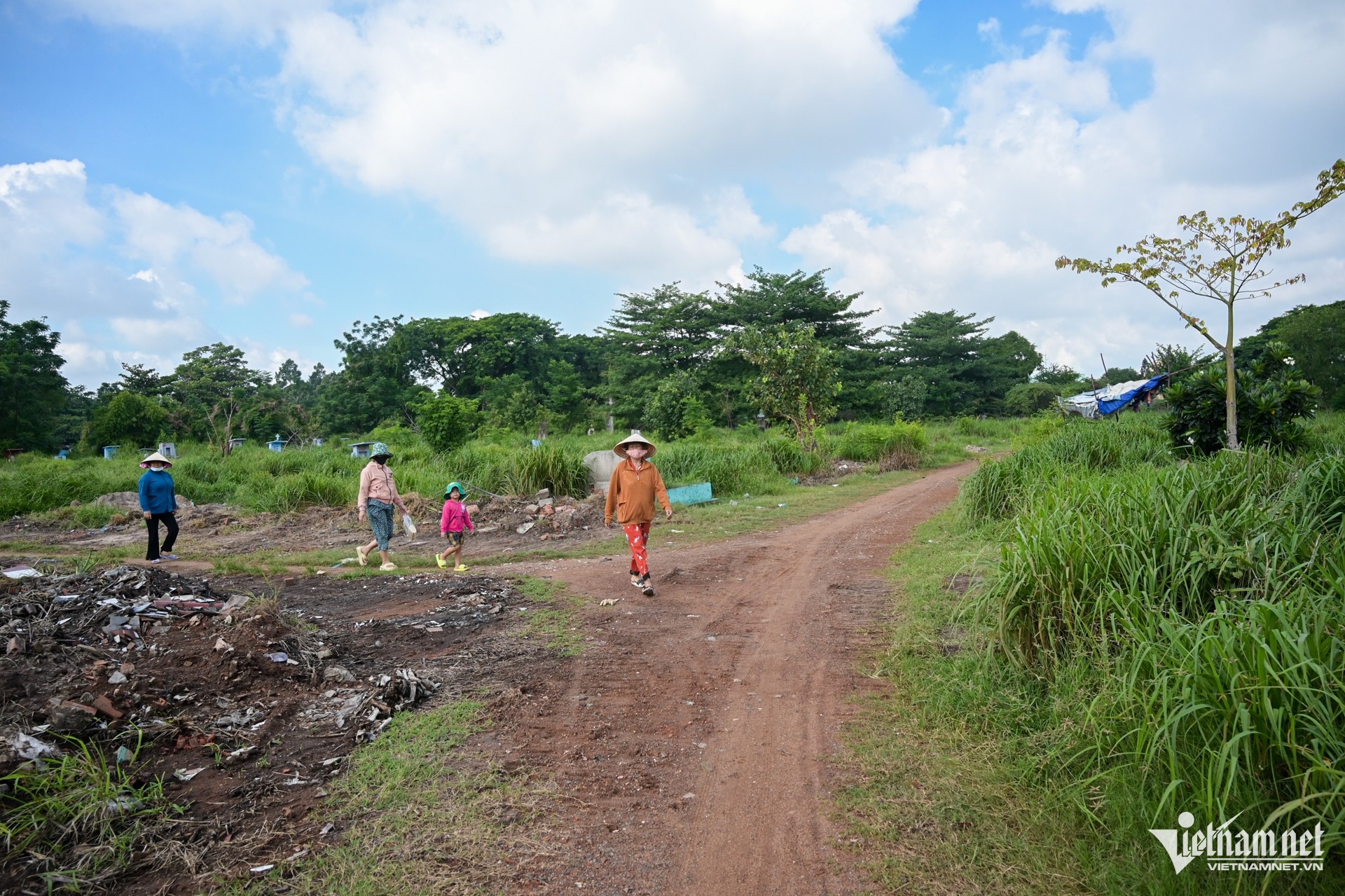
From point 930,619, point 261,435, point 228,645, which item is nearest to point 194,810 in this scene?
point 228,645

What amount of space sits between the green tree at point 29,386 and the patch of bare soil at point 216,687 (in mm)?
32961

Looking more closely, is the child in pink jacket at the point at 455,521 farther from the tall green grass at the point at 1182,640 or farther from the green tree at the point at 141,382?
the green tree at the point at 141,382

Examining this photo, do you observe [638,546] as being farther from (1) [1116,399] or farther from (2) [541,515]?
(1) [1116,399]

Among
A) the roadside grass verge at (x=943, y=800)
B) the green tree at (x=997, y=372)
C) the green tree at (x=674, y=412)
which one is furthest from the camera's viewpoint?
the green tree at (x=997, y=372)

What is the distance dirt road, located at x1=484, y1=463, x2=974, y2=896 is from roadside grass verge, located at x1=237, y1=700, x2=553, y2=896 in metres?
0.17

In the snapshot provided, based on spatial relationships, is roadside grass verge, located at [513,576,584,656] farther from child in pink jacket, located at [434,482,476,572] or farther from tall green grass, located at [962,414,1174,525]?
tall green grass, located at [962,414,1174,525]

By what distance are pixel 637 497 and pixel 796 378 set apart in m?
13.7

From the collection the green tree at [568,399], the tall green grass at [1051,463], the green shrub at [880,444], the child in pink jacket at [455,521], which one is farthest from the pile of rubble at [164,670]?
the green tree at [568,399]

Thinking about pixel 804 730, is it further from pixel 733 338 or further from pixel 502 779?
pixel 733 338

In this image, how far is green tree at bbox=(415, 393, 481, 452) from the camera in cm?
1792

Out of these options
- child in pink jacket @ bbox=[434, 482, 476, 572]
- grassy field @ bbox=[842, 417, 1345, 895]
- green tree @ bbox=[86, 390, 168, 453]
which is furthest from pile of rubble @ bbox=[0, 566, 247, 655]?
green tree @ bbox=[86, 390, 168, 453]

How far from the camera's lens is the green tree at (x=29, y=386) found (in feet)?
99.0

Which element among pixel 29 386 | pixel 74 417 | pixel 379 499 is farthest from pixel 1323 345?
pixel 74 417

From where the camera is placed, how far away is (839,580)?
7.19 meters
